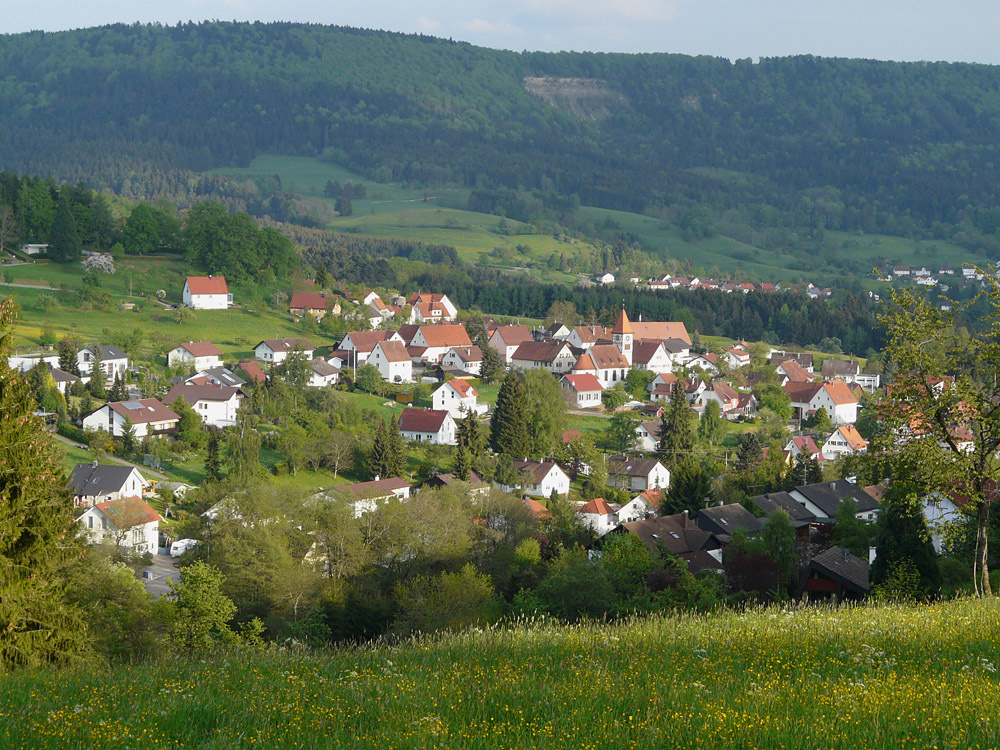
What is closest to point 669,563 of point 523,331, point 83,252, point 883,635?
point 883,635

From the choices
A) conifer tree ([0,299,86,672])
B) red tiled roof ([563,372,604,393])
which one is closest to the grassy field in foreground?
conifer tree ([0,299,86,672])

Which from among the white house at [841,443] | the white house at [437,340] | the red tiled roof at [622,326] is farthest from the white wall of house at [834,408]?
the white house at [437,340]

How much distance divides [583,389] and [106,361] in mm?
31144

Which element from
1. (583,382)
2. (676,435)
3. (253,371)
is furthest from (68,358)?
(676,435)

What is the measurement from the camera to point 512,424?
5459cm

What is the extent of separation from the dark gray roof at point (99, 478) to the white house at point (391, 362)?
27.6 m

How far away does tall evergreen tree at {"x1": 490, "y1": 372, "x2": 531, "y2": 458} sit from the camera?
5422cm

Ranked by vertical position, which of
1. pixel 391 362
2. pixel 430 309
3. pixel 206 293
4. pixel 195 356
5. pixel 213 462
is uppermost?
pixel 206 293

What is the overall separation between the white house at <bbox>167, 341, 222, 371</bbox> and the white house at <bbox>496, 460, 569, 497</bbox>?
24.6 m

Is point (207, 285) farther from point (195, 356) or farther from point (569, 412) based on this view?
point (569, 412)

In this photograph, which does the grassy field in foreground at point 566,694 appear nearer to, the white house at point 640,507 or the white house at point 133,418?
the white house at point 640,507

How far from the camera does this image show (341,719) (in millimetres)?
6410

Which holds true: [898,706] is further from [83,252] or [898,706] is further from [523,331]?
[83,252]

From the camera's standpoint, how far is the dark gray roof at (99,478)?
41844 mm
